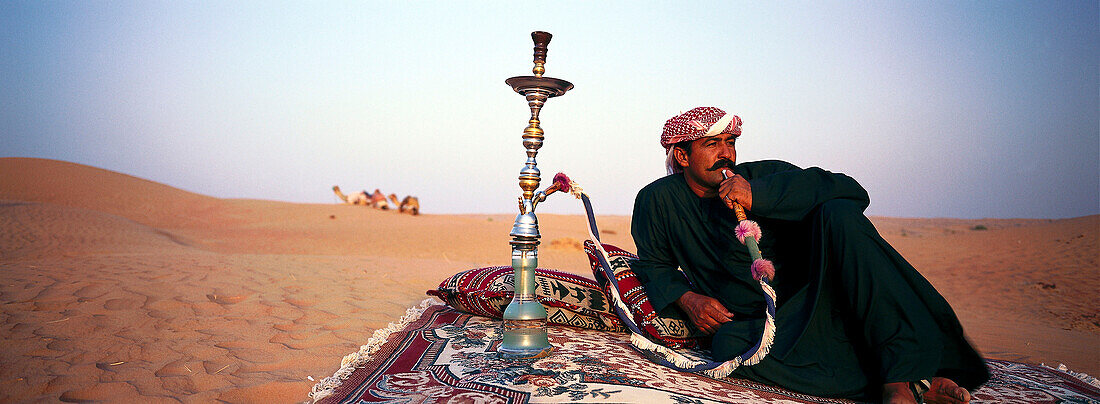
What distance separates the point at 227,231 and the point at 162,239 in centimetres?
403

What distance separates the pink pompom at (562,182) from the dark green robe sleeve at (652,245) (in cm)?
46

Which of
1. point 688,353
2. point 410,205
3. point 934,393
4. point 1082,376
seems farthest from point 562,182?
point 410,205

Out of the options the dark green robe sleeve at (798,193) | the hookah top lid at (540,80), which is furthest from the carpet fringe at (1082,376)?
the hookah top lid at (540,80)

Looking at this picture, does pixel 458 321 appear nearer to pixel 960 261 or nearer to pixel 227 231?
pixel 960 261

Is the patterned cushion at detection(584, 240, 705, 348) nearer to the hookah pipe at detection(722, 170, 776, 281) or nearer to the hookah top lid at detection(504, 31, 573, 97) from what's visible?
the hookah pipe at detection(722, 170, 776, 281)

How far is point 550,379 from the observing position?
2.52m

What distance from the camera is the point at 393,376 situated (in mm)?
2648

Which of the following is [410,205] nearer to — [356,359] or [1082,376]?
[356,359]

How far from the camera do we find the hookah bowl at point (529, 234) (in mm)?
2949

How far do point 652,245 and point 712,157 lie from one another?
62 cm

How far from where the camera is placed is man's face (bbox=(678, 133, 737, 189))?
10.6 ft

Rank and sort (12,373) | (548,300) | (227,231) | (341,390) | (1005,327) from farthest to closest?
(227,231) → (1005,327) → (548,300) → (12,373) → (341,390)

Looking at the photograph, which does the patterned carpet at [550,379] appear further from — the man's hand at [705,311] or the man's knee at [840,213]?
the man's knee at [840,213]

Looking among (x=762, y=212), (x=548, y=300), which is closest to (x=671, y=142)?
(x=762, y=212)
